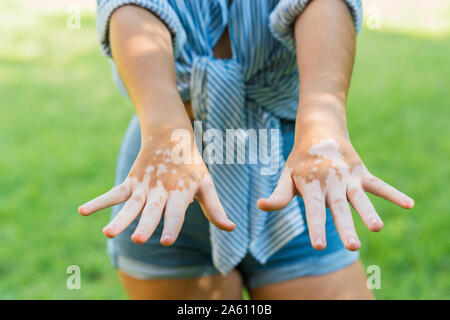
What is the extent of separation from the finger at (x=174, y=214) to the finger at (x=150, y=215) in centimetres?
1

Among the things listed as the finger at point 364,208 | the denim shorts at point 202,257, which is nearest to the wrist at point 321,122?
the finger at point 364,208

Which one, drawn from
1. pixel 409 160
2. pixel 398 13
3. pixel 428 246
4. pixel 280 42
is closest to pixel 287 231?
pixel 280 42

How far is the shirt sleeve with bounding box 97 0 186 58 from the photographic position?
1.04 m

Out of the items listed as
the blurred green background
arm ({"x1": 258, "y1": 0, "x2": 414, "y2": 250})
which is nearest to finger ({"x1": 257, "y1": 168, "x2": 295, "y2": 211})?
arm ({"x1": 258, "y1": 0, "x2": 414, "y2": 250})

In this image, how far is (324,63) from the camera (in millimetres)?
990

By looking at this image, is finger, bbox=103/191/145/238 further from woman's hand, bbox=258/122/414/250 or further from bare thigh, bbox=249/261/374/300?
bare thigh, bbox=249/261/374/300

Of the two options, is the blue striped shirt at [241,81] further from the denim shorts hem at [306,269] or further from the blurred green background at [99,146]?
the blurred green background at [99,146]

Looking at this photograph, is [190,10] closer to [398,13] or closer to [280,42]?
[280,42]

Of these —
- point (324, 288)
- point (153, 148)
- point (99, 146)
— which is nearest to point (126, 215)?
point (153, 148)

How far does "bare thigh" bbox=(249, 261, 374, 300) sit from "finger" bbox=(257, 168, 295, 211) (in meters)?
0.47

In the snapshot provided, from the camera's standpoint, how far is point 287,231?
4.01ft

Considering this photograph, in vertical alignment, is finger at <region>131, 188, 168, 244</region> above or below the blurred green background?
above

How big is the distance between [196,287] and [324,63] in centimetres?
61

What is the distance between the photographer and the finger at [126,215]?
2.61 ft
